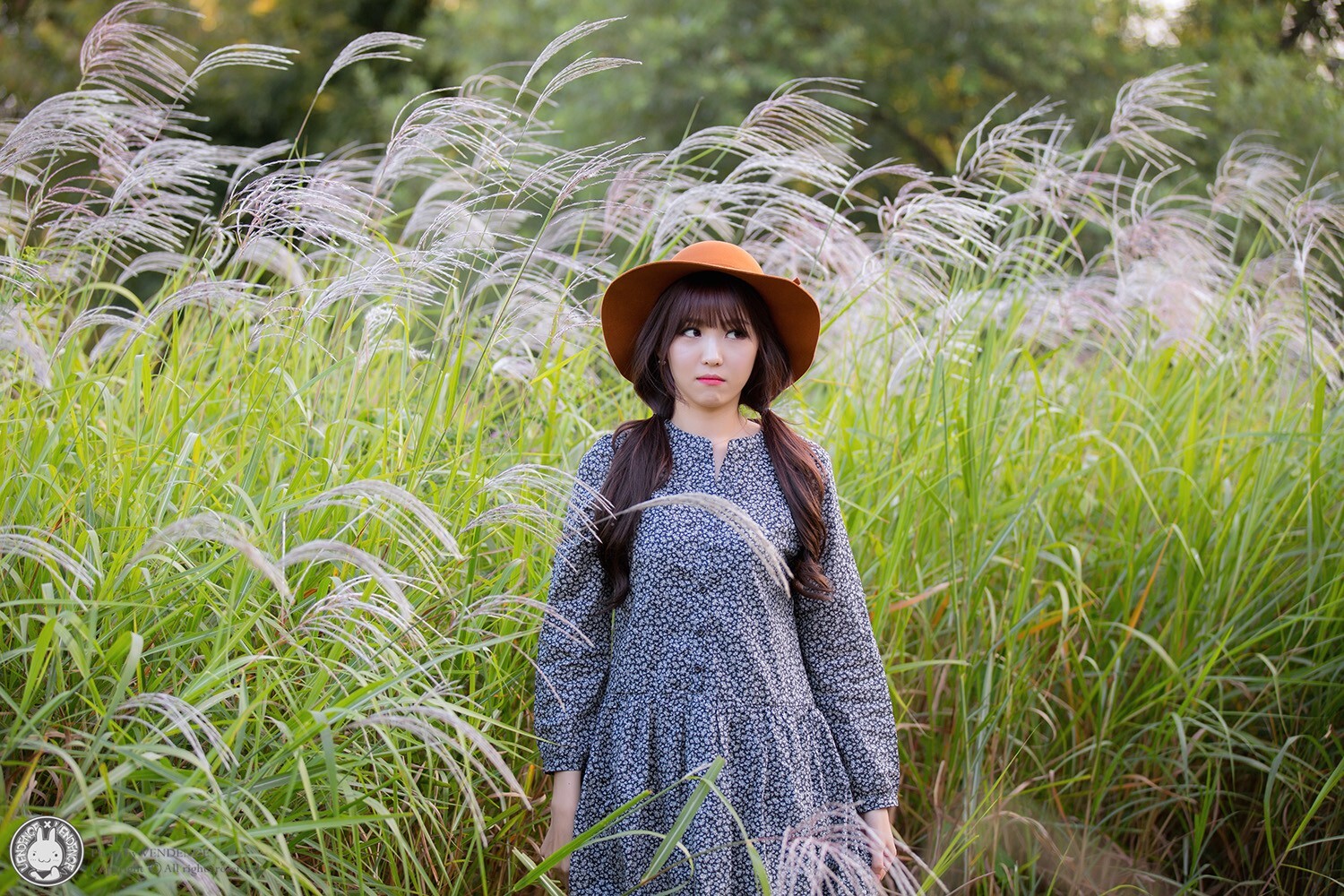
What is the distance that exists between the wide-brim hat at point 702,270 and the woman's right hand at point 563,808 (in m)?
0.76

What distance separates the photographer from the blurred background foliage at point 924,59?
27.3ft

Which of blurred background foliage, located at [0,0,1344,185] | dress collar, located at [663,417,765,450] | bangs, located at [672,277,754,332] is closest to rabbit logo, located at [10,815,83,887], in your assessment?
dress collar, located at [663,417,765,450]

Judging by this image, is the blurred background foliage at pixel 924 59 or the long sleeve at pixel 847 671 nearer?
the long sleeve at pixel 847 671

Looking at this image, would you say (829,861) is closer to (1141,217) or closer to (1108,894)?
(1108,894)

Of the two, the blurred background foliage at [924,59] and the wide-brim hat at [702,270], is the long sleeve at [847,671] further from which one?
the blurred background foliage at [924,59]

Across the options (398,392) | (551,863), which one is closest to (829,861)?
(551,863)

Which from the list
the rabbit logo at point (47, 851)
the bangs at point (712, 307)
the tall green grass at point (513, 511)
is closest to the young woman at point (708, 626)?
the bangs at point (712, 307)

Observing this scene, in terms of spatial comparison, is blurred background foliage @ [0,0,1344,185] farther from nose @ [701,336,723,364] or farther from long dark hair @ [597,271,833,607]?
nose @ [701,336,723,364]

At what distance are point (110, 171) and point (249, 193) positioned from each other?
72 centimetres

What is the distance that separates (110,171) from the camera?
8.70 feet

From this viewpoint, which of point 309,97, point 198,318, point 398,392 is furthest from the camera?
point 309,97

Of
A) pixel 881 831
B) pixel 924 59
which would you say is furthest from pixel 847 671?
pixel 924 59

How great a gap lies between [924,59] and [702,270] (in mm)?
8136

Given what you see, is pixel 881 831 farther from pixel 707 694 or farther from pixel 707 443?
pixel 707 443
